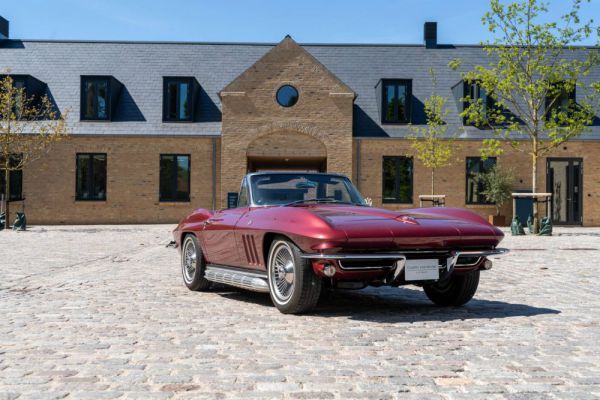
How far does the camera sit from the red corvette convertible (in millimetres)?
5492

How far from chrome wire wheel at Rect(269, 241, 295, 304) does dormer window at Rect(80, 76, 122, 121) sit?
2335 cm

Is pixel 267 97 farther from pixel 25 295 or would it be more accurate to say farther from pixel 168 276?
pixel 25 295

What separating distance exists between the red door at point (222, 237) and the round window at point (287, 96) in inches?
783

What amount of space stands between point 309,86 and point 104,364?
23.4 meters

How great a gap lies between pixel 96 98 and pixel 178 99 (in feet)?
10.9

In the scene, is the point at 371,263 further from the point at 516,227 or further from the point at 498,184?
the point at 498,184

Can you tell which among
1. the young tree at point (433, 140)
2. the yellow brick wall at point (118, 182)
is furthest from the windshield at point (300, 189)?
the yellow brick wall at point (118, 182)

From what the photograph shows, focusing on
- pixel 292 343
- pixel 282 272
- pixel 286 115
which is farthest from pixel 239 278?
pixel 286 115

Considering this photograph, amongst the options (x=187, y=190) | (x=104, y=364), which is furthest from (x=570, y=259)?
(x=187, y=190)

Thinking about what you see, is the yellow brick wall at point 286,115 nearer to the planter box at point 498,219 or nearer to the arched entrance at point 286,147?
the arched entrance at point 286,147

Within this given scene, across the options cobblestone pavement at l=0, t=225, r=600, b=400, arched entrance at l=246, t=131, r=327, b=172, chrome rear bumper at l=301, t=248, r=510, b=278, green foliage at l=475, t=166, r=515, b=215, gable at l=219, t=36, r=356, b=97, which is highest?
gable at l=219, t=36, r=356, b=97

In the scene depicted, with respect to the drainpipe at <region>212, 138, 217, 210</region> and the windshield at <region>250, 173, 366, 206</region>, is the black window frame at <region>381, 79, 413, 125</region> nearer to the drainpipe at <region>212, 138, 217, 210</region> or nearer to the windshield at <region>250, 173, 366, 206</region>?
the drainpipe at <region>212, 138, 217, 210</region>

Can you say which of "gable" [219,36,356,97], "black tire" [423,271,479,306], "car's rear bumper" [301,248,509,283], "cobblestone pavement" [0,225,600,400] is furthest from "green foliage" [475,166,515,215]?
"car's rear bumper" [301,248,509,283]

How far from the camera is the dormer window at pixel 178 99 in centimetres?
2808
